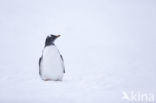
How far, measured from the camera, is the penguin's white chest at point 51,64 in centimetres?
375

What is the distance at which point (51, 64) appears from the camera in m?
3.75

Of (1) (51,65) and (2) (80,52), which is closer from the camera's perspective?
(1) (51,65)

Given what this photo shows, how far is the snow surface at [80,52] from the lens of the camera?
3.46 meters

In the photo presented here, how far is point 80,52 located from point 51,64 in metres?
1.25

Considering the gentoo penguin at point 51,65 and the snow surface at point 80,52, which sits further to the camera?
the gentoo penguin at point 51,65

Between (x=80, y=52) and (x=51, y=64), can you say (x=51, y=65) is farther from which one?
(x=80, y=52)

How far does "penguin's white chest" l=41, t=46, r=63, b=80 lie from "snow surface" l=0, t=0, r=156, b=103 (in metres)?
0.08

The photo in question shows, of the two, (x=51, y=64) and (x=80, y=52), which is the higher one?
(x=80, y=52)

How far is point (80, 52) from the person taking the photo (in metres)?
4.97

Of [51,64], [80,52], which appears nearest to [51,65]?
[51,64]

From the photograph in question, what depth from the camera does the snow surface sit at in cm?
346

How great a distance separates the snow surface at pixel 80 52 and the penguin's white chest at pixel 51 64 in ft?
0.28

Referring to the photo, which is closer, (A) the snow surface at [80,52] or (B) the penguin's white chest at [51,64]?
(A) the snow surface at [80,52]

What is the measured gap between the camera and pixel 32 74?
154 inches
